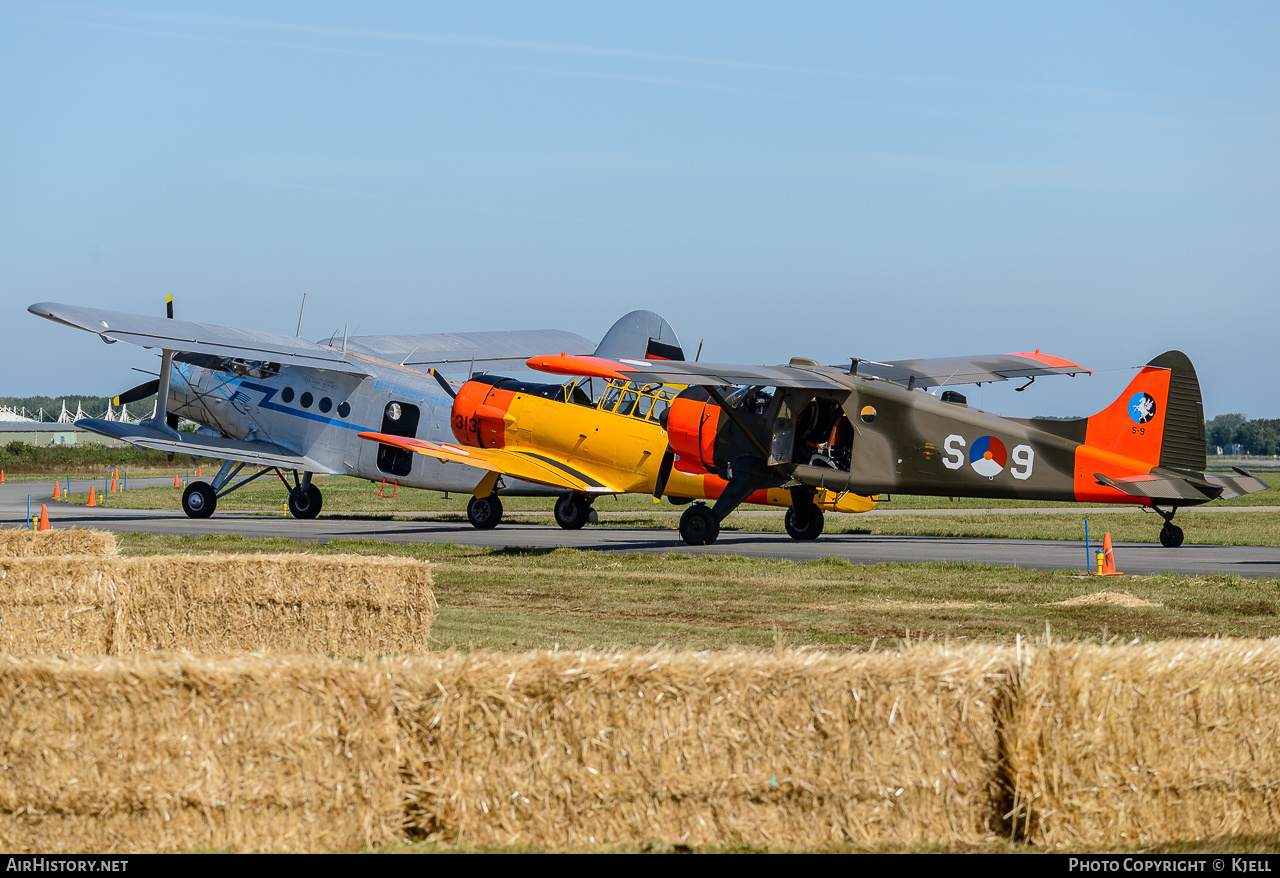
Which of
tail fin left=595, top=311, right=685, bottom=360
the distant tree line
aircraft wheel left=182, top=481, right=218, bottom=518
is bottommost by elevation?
aircraft wheel left=182, top=481, right=218, bottom=518

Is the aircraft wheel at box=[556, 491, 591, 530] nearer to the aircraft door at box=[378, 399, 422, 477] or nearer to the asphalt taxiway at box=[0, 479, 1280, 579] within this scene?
the asphalt taxiway at box=[0, 479, 1280, 579]

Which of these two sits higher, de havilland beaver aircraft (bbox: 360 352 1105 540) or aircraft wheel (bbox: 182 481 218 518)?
de havilland beaver aircraft (bbox: 360 352 1105 540)

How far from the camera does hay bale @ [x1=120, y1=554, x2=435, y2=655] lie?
10.2 meters

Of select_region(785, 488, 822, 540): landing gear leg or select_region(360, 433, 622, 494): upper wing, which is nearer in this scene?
select_region(785, 488, 822, 540): landing gear leg

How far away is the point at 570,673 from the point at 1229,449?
17945cm

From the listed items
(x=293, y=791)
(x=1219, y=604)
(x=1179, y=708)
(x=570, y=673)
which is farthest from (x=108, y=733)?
(x=1219, y=604)

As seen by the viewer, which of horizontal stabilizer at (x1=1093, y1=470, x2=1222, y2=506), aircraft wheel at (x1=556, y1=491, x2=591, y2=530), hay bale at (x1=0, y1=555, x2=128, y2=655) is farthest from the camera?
aircraft wheel at (x1=556, y1=491, x2=591, y2=530)

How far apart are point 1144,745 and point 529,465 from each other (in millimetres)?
19193

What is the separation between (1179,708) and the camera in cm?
547

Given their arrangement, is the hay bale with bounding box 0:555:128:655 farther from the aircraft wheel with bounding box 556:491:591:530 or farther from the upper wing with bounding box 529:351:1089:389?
the aircraft wheel with bounding box 556:491:591:530

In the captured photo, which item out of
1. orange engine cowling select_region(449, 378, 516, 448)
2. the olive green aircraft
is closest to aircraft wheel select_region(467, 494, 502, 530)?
orange engine cowling select_region(449, 378, 516, 448)

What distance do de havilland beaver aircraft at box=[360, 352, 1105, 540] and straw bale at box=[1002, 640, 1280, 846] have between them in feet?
51.8

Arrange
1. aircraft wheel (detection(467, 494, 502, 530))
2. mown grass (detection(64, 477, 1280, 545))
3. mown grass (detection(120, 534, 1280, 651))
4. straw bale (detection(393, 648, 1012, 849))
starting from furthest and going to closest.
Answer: aircraft wheel (detection(467, 494, 502, 530))
mown grass (detection(64, 477, 1280, 545))
mown grass (detection(120, 534, 1280, 651))
straw bale (detection(393, 648, 1012, 849))

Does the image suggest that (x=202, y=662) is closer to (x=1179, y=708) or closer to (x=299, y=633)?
(x=1179, y=708)
